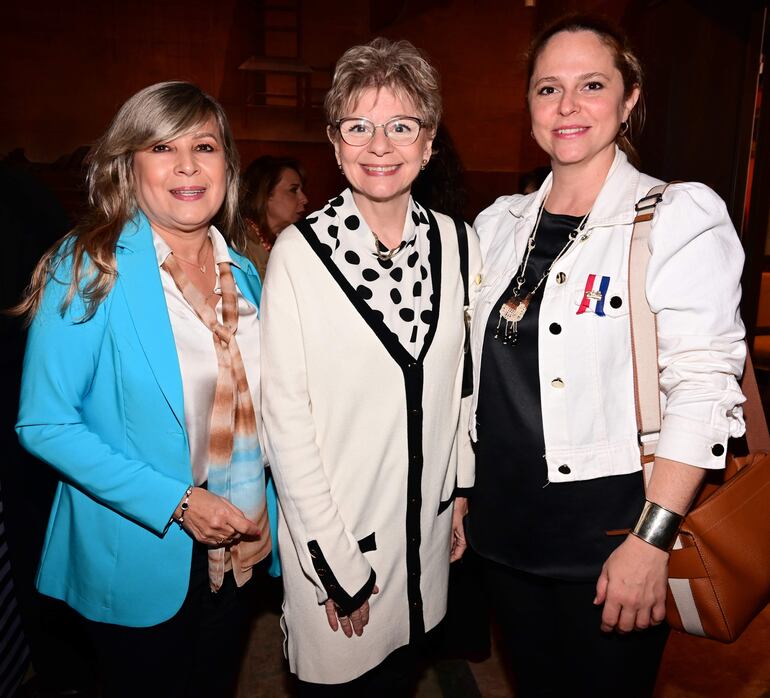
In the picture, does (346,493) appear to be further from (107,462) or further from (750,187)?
(750,187)

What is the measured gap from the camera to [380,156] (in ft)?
4.90

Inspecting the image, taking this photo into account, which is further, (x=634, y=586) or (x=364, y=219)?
(x=364, y=219)

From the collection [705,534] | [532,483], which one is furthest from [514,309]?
[705,534]

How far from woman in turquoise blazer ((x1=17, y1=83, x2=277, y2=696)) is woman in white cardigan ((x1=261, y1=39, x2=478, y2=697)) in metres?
0.22

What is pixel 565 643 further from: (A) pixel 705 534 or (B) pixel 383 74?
(B) pixel 383 74

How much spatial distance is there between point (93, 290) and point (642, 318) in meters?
1.20

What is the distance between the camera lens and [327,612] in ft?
5.10

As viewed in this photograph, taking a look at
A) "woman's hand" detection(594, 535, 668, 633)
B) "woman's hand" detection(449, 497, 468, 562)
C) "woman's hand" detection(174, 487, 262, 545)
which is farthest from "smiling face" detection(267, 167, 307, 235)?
"woman's hand" detection(594, 535, 668, 633)

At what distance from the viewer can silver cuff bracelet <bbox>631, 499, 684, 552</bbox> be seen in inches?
51.3

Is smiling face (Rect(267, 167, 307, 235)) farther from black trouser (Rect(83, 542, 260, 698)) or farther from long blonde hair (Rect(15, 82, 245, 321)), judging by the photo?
black trouser (Rect(83, 542, 260, 698))

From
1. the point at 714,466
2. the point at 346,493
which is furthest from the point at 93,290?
the point at 714,466

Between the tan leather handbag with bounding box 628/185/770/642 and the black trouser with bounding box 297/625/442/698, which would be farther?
the black trouser with bounding box 297/625/442/698

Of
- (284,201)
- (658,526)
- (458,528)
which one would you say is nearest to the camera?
(658,526)

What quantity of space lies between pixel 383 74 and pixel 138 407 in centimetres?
96
